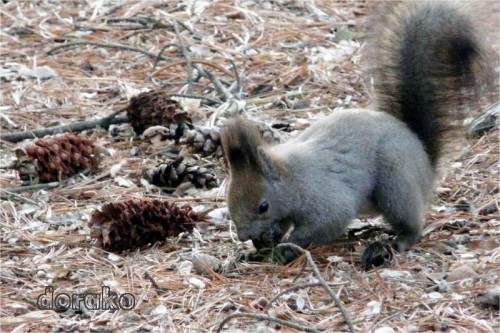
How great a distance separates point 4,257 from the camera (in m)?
3.29

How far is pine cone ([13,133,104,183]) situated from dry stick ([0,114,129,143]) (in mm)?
301

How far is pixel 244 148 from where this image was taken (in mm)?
3137

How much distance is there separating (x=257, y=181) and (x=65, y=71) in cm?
216

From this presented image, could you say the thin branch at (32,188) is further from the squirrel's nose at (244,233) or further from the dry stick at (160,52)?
the dry stick at (160,52)

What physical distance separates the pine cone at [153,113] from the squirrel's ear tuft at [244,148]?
113cm

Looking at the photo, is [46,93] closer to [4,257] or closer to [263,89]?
[263,89]

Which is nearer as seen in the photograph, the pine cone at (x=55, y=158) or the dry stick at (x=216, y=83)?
the pine cone at (x=55, y=158)

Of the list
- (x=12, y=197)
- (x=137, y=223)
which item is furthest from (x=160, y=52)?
(x=137, y=223)

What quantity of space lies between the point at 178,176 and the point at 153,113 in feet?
1.79

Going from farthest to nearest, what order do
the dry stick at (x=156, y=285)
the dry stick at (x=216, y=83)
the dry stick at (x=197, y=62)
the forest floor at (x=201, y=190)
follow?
the dry stick at (x=197, y=62)
the dry stick at (x=216, y=83)
the dry stick at (x=156, y=285)
the forest floor at (x=201, y=190)

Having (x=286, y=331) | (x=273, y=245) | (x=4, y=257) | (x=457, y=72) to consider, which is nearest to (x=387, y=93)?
(x=457, y=72)

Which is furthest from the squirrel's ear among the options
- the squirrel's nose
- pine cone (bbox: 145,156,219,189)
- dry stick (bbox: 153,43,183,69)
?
dry stick (bbox: 153,43,183,69)

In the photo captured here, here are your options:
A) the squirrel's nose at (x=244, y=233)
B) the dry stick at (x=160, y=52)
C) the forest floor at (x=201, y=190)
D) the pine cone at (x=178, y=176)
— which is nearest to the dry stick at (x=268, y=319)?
the forest floor at (x=201, y=190)

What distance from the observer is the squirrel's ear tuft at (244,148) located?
3107mm
